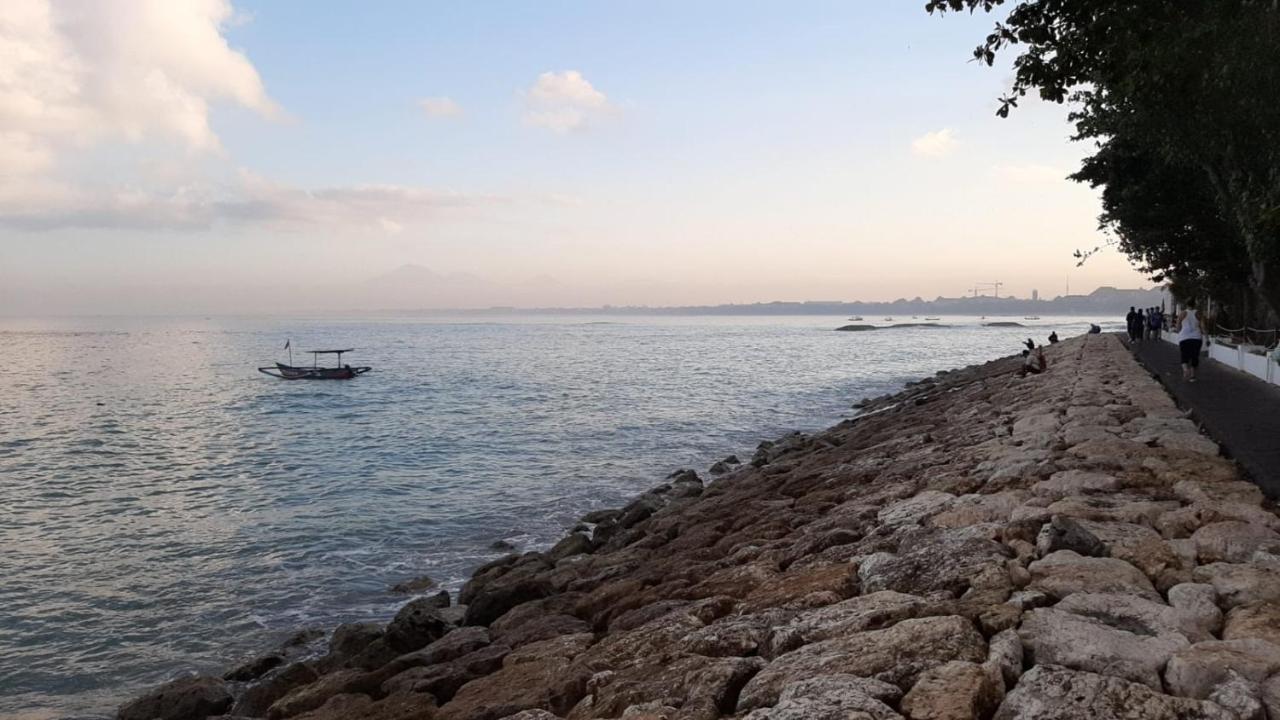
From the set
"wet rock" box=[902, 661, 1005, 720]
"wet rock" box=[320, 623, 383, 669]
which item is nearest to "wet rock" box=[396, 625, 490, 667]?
"wet rock" box=[320, 623, 383, 669]

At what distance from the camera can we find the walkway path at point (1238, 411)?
7.59 m

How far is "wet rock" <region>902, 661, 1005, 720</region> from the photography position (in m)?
3.27

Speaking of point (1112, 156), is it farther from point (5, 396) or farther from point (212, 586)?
point (5, 396)

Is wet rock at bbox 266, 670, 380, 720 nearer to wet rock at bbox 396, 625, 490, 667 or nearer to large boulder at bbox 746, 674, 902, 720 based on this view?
wet rock at bbox 396, 625, 490, 667

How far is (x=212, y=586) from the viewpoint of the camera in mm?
11320

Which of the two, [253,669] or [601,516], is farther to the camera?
[601,516]

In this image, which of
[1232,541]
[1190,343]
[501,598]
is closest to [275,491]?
[501,598]

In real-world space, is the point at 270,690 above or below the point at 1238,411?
below

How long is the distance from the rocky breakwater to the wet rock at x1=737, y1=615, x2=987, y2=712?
0.01 metres

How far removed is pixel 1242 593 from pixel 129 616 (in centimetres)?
1154

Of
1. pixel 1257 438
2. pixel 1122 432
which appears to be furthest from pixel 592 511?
pixel 1257 438

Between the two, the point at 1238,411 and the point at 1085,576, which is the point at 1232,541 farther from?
the point at 1238,411

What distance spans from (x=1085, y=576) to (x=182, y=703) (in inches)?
293

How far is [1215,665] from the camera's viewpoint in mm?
3414
